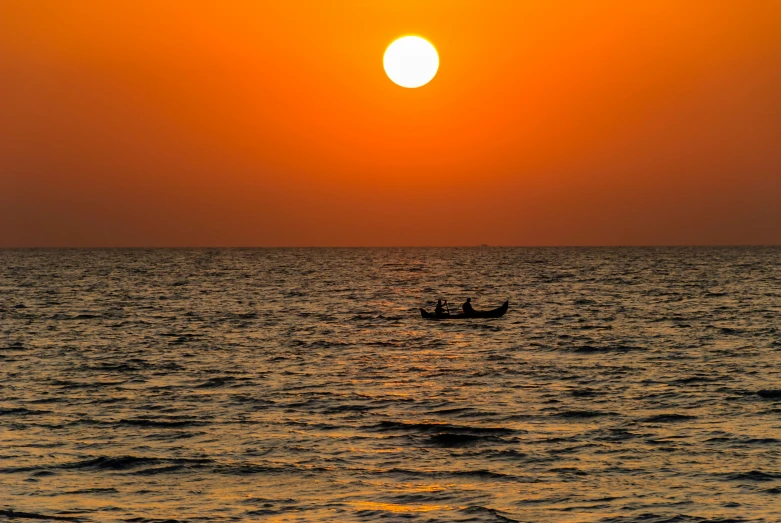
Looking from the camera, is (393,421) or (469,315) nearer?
(393,421)

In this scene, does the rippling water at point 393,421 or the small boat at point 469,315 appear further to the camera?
the small boat at point 469,315

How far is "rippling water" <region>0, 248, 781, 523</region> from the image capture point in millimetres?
20438

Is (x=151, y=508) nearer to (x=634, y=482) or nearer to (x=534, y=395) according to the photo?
(x=634, y=482)

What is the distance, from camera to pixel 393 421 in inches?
1121

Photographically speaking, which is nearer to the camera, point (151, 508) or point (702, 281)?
point (151, 508)

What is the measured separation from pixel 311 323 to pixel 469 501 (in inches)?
1744

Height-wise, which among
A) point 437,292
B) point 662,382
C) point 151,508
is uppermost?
point 437,292

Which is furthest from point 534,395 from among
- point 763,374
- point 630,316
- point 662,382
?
point 630,316

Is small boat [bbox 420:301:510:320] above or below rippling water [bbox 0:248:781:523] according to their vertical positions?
above

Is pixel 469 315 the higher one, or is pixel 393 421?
pixel 469 315

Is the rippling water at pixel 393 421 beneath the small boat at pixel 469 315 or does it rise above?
beneath

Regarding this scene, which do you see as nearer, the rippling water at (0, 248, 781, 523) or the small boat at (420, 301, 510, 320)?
the rippling water at (0, 248, 781, 523)

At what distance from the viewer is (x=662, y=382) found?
36.0m

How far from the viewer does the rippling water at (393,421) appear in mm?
20438
